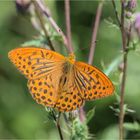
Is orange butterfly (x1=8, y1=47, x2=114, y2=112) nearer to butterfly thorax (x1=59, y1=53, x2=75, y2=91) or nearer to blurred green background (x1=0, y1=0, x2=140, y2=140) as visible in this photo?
butterfly thorax (x1=59, y1=53, x2=75, y2=91)

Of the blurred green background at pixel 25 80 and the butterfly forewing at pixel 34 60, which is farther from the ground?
the butterfly forewing at pixel 34 60

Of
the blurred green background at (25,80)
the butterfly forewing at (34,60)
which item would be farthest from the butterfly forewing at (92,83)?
the blurred green background at (25,80)

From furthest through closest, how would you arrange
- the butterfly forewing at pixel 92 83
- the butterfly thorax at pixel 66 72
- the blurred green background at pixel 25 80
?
the blurred green background at pixel 25 80, the butterfly thorax at pixel 66 72, the butterfly forewing at pixel 92 83

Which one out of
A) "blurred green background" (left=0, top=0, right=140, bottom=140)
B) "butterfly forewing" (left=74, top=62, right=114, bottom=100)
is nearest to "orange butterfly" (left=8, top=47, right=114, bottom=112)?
"butterfly forewing" (left=74, top=62, right=114, bottom=100)

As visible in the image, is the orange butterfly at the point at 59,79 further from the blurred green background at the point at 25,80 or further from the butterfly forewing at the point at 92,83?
the blurred green background at the point at 25,80

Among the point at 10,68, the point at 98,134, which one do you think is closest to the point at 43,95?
the point at 98,134

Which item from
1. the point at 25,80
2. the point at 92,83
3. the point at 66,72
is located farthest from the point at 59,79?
the point at 25,80

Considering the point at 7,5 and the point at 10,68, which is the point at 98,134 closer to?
the point at 10,68
